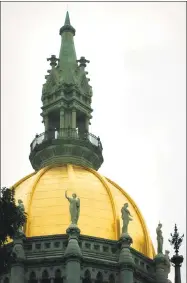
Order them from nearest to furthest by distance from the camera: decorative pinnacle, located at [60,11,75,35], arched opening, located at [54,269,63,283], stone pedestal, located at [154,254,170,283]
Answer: arched opening, located at [54,269,63,283], stone pedestal, located at [154,254,170,283], decorative pinnacle, located at [60,11,75,35]

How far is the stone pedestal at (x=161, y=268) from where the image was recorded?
66.9 m

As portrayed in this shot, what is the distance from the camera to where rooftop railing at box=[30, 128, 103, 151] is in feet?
244

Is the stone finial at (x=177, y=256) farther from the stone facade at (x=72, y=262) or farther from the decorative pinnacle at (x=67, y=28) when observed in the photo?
the decorative pinnacle at (x=67, y=28)

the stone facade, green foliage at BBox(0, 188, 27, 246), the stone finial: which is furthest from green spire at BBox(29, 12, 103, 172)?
green foliage at BBox(0, 188, 27, 246)


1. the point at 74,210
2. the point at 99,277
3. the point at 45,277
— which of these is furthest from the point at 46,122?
the point at 99,277

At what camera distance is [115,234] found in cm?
6612

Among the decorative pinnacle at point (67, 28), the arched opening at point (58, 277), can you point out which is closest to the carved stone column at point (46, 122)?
the decorative pinnacle at point (67, 28)

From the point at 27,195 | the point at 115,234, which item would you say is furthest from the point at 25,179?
the point at 115,234

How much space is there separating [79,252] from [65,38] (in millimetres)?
22748

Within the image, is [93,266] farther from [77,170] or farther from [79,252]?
[77,170]

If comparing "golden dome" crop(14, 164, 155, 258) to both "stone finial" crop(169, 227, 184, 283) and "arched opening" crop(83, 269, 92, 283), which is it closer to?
"arched opening" crop(83, 269, 92, 283)

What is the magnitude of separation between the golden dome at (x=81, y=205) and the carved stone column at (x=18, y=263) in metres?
1.32

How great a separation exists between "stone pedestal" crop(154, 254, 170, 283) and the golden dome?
774 millimetres

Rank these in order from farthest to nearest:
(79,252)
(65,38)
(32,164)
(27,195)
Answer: (65,38) → (32,164) → (27,195) → (79,252)
